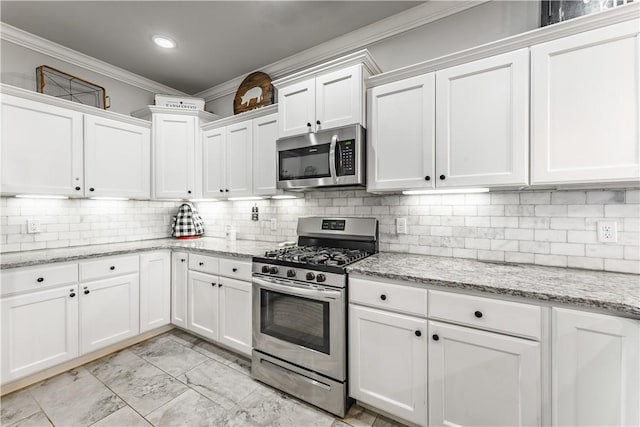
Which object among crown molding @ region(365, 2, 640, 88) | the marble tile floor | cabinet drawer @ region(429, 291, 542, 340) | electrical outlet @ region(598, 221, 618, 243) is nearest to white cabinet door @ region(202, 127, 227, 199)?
the marble tile floor

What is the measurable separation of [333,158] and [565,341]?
63.6 inches

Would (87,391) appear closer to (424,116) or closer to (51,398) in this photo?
(51,398)

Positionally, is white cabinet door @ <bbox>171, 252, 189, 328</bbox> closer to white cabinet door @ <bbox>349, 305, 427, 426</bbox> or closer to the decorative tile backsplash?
the decorative tile backsplash

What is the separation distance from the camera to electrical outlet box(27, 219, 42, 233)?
96.4 inches

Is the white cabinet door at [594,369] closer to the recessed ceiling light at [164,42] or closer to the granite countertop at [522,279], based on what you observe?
the granite countertop at [522,279]

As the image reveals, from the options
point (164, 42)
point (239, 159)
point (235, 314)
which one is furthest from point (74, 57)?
point (235, 314)

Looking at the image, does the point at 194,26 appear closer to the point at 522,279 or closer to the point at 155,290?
the point at 155,290

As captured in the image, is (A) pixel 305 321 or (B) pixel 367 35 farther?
(B) pixel 367 35

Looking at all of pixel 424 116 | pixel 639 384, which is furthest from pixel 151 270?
pixel 639 384

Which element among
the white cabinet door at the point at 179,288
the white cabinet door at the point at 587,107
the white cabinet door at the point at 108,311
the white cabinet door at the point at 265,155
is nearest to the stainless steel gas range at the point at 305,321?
the white cabinet door at the point at 265,155

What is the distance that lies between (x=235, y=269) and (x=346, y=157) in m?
1.31

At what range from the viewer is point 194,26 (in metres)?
2.39

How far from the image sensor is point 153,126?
10.1 ft

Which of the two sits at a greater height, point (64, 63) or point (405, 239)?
point (64, 63)
